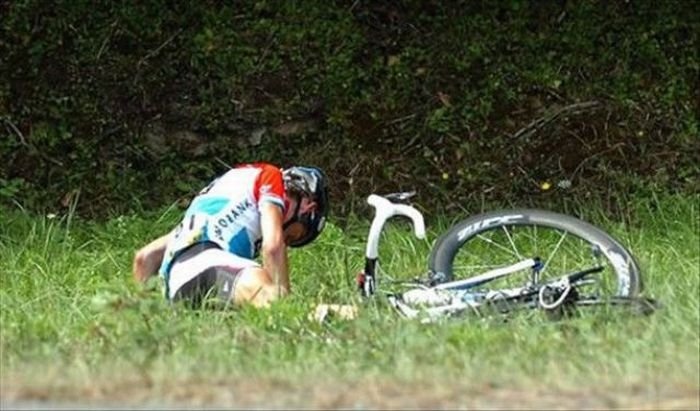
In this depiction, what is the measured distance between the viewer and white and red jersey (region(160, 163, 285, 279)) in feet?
23.7

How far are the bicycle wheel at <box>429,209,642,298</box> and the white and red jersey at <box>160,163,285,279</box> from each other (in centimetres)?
87

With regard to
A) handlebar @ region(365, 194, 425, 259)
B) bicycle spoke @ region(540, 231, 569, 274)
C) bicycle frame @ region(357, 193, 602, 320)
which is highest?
handlebar @ region(365, 194, 425, 259)

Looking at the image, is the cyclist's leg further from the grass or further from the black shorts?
the grass

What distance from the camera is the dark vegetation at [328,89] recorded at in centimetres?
1117

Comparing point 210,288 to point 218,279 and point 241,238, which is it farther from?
point 241,238

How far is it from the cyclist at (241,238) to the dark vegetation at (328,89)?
365cm

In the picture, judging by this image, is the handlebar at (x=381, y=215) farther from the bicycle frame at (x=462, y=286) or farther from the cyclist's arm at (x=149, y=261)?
the cyclist's arm at (x=149, y=261)

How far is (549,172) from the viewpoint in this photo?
11.0 m

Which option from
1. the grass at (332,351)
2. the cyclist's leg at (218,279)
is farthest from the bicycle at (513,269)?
the cyclist's leg at (218,279)

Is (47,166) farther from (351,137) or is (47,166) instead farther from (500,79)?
(500,79)

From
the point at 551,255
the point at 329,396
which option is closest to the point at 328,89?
the point at 551,255

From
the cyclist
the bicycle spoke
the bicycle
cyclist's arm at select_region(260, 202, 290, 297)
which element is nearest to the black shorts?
the cyclist

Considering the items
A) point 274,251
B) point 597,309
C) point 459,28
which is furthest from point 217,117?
point 597,309

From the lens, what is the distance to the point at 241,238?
7281mm
